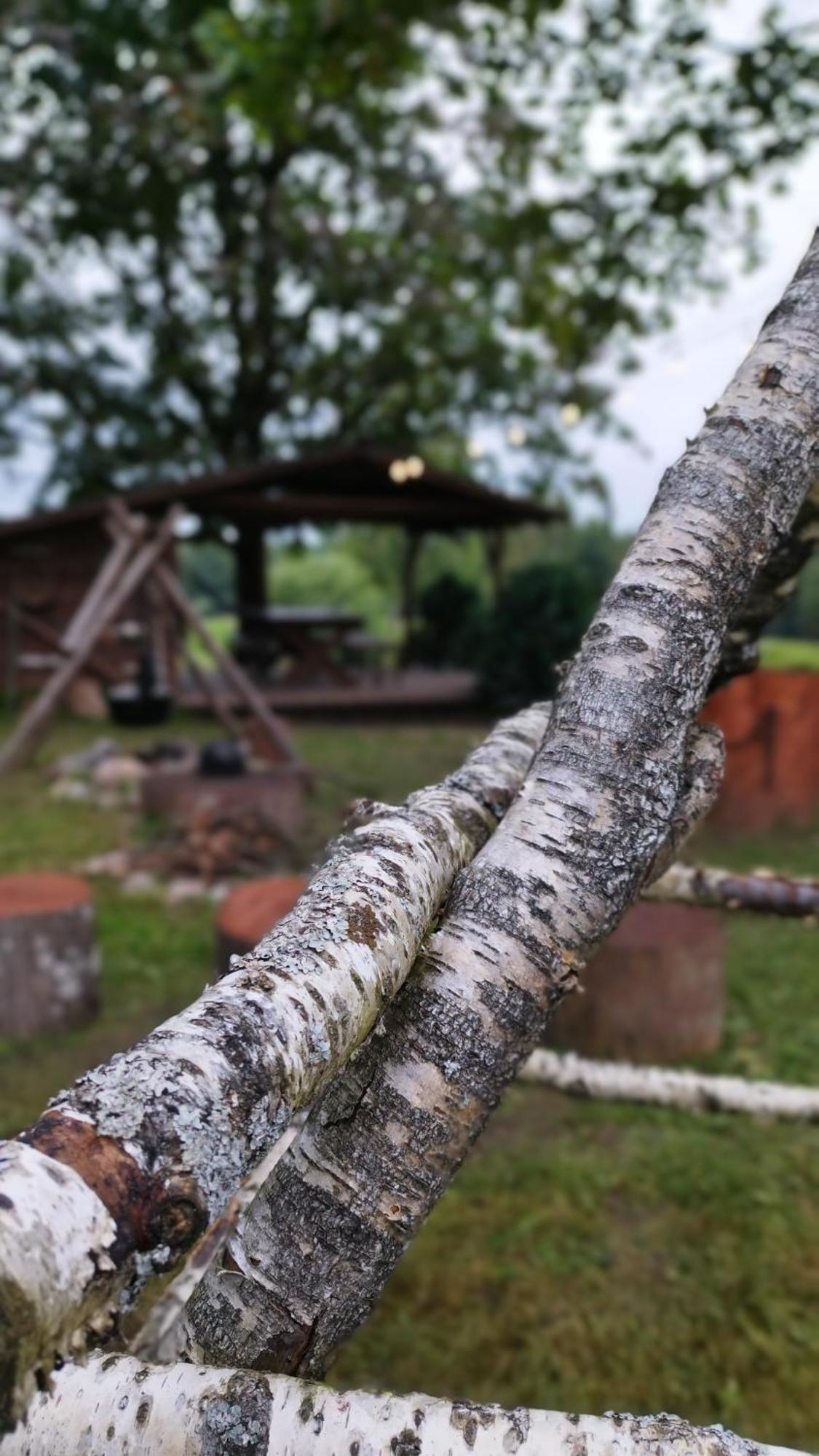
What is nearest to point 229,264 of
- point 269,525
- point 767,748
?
point 269,525

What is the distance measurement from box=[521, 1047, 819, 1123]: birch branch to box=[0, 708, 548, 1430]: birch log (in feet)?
5.17

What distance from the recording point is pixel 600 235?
8.38 metres

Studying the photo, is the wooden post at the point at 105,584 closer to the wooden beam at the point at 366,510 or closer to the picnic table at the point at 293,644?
the wooden beam at the point at 366,510

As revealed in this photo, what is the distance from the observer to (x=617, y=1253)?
3.40 meters

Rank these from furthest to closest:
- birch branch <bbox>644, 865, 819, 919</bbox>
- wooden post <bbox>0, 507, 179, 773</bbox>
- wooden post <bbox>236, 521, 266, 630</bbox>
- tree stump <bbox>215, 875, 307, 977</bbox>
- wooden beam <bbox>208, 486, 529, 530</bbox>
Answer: wooden post <bbox>236, 521, 266, 630</bbox> → wooden beam <bbox>208, 486, 529, 530</bbox> → wooden post <bbox>0, 507, 179, 773</bbox> → tree stump <bbox>215, 875, 307, 977</bbox> → birch branch <bbox>644, 865, 819, 919</bbox>

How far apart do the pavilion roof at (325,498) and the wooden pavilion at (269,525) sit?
25mm

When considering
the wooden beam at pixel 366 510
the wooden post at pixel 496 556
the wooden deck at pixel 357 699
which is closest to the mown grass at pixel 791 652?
the wooden post at pixel 496 556

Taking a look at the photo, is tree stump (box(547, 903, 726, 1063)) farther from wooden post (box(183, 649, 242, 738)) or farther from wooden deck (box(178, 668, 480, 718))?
wooden deck (box(178, 668, 480, 718))

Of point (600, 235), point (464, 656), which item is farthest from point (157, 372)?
point (600, 235)

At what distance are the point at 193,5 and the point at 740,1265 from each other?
17719 millimetres

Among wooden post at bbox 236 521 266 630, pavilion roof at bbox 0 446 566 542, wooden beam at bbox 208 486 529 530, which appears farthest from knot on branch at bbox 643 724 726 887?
wooden post at bbox 236 521 266 630

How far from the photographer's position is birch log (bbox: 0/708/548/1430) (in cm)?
59

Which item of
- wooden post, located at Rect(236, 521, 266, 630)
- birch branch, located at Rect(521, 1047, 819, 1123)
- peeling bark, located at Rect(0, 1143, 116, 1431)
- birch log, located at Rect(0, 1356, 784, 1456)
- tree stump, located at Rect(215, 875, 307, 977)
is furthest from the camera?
wooden post, located at Rect(236, 521, 266, 630)

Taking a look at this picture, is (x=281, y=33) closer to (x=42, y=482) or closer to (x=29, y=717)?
(x=29, y=717)
